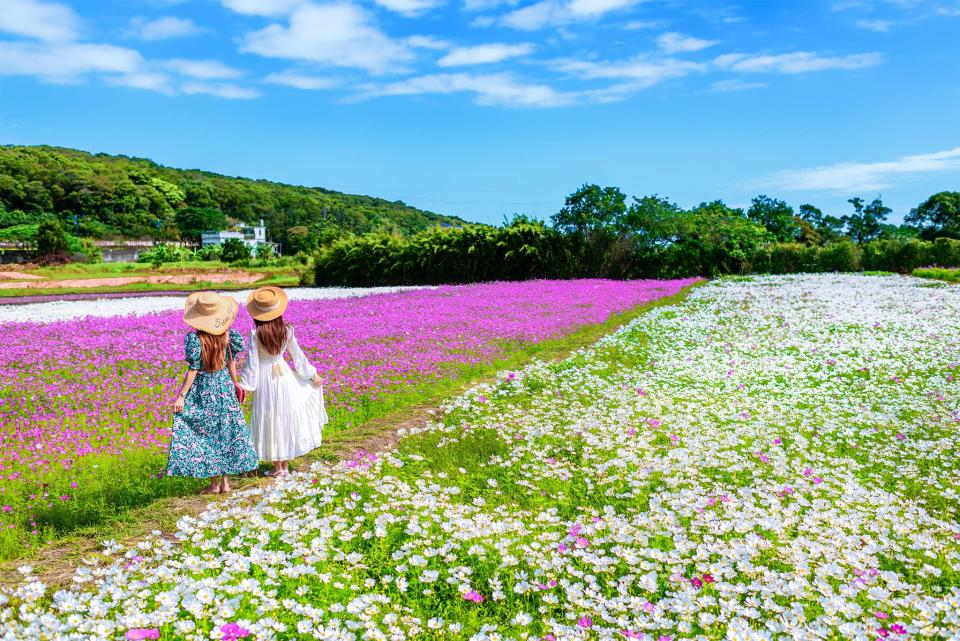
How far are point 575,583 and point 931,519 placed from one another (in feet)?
14.3

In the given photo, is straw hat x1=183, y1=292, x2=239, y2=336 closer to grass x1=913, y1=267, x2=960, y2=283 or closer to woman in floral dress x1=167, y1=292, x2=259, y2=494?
woman in floral dress x1=167, y1=292, x2=259, y2=494

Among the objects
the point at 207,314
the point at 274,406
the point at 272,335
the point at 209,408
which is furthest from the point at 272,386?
the point at 207,314

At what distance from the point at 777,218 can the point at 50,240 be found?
102449mm

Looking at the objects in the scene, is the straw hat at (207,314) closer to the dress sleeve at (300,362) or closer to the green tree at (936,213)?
the dress sleeve at (300,362)

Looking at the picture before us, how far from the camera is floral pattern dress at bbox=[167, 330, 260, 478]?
694 cm

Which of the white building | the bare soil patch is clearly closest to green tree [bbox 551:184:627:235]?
the bare soil patch

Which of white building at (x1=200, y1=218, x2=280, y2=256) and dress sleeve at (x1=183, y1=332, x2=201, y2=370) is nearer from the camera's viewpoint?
dress sleeve at (x1=183, y1=332, x2=201, y2=370)

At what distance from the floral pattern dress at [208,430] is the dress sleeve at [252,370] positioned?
0.20 m

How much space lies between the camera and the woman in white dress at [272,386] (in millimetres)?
7504

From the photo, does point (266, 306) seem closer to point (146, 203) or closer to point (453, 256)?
point (453, 256)

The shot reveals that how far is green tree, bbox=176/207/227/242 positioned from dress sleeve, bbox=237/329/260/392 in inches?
6632

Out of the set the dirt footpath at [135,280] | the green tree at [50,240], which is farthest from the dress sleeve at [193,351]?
the green tree at [50,240]

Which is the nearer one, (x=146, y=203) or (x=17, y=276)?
(x=17, y=276)

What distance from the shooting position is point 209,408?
7074 millimetres
